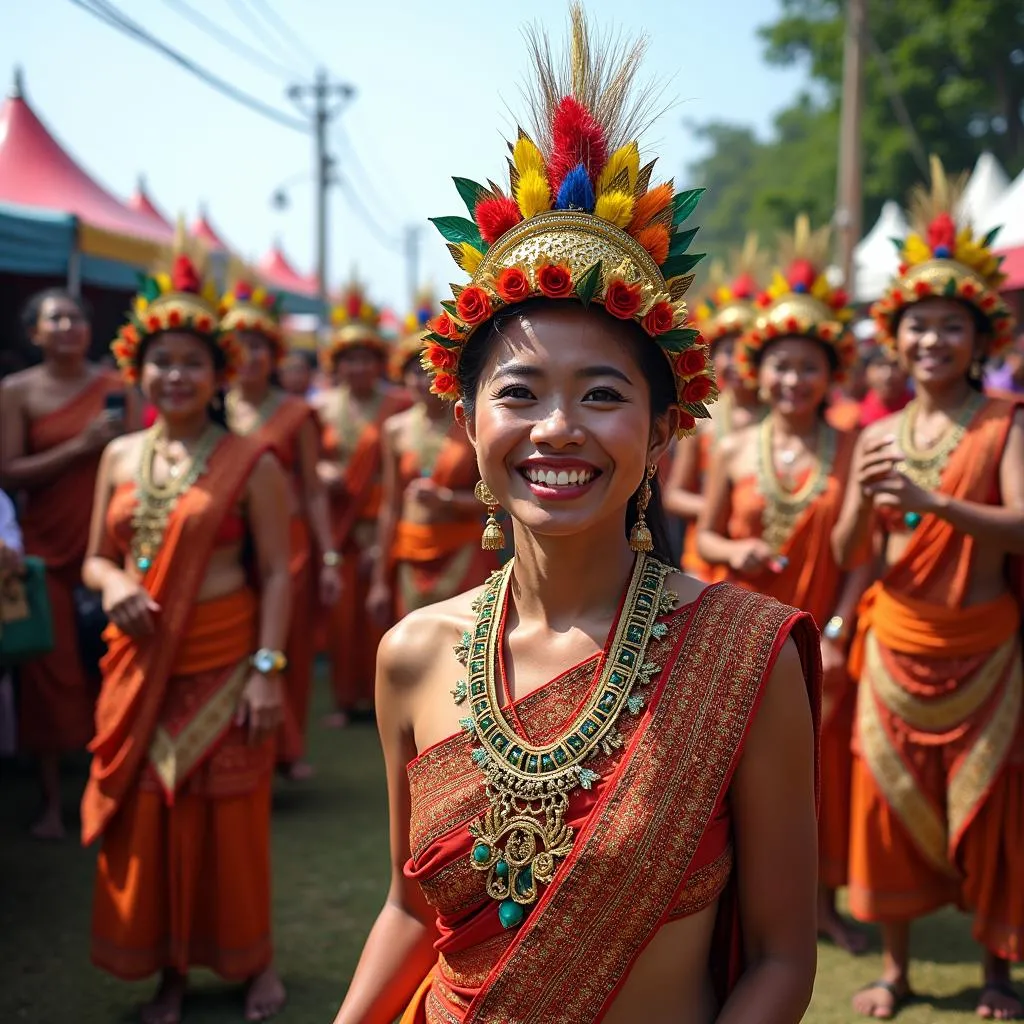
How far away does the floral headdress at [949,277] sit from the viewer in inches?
163

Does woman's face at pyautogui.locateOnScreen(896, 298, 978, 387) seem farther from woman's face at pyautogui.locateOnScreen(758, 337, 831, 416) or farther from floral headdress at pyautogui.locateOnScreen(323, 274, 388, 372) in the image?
floral headdress at pyautogui.locateOnScreen(323, 274, 388, 372)

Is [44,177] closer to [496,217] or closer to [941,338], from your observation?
[941,338]

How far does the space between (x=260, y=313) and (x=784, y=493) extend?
341 cm

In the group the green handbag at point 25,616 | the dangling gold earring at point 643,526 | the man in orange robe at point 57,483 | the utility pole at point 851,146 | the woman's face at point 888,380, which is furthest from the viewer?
the utility pole at point 851,146

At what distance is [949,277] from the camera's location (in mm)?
4125

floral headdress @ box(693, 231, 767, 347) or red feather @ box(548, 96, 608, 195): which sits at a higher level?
floral headdress @ box(693, 231, 767, 347)

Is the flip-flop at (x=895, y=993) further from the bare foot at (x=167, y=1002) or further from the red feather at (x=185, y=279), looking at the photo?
the red feather at (x=185, y=279)

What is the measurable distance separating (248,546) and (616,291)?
2.51m

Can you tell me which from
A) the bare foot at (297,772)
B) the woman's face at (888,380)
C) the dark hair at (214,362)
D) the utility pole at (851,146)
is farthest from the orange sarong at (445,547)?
the utility pole at (851,146)

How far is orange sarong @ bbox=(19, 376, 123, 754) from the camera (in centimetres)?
578

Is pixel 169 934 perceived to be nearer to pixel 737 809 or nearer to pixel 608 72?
pixel 737 809

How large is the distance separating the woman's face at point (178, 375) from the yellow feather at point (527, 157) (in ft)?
7.41

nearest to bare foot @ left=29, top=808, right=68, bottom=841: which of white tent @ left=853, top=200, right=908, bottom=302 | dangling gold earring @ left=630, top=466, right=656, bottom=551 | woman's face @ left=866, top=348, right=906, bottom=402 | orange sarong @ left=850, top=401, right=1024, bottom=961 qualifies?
orange sarong @ left=850, top=401, right=1024, bottom=961

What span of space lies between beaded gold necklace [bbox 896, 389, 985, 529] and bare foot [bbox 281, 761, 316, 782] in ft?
12.1
